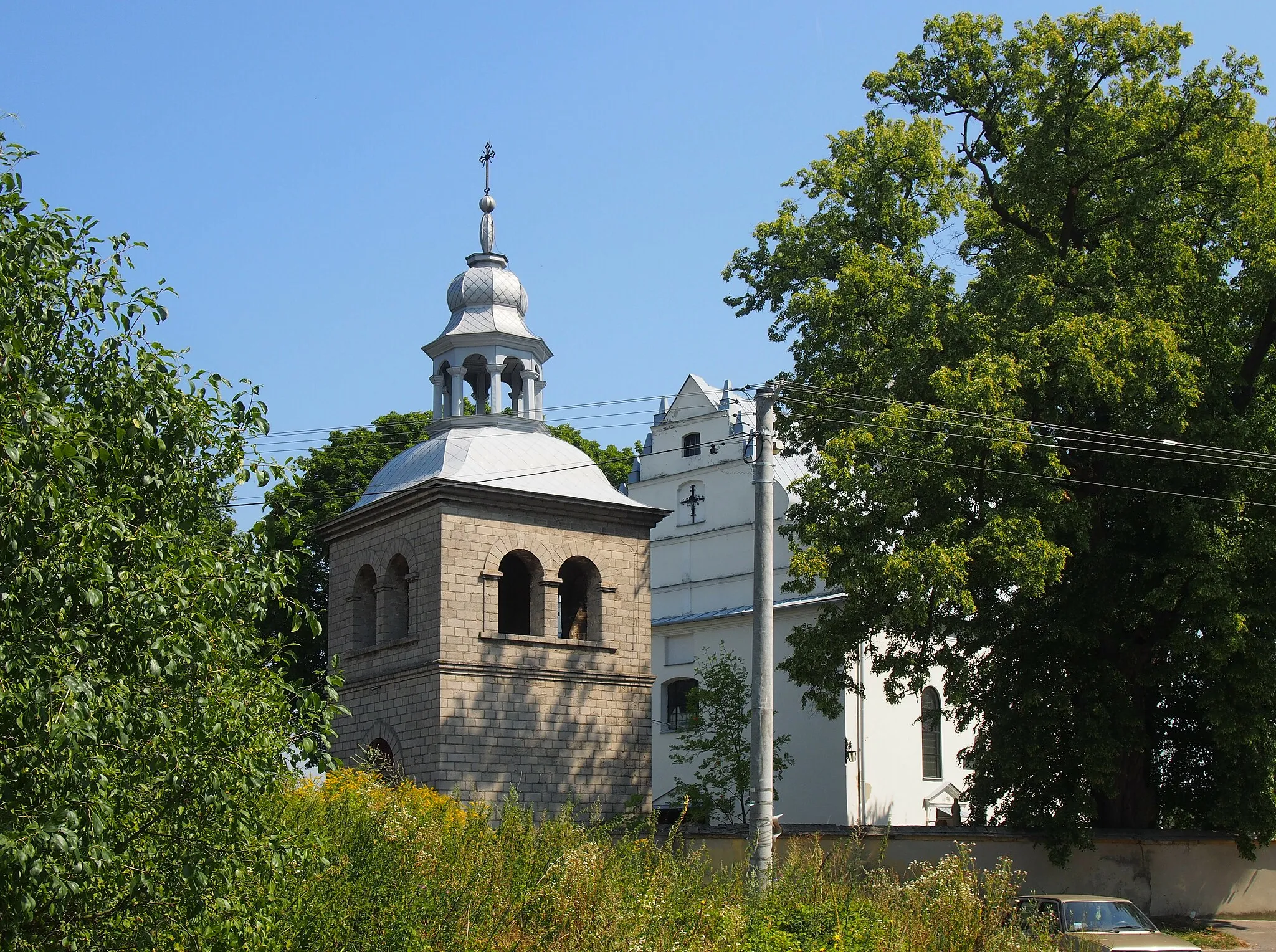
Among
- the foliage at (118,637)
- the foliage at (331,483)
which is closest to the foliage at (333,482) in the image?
the foliage at (331,483)

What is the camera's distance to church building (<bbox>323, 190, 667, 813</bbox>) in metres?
23.2

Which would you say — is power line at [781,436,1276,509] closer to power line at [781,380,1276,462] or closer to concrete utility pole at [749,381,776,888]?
power line at [781,380,1276,462]

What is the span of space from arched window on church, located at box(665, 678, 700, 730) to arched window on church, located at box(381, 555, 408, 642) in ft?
40.1

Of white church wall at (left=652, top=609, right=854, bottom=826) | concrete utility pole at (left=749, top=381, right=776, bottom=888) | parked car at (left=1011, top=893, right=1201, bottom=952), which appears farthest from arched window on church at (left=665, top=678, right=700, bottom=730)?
parked car at (left=1011, top=893, right=1201, bottom=952)

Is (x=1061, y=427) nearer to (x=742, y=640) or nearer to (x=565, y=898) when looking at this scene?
(x=565, y=898)

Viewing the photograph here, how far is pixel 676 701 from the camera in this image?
1430 inches

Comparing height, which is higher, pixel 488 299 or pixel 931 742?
pixel 488 299

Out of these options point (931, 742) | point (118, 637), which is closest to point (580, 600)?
point (931, 742)

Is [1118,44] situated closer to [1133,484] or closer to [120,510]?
[1133,484]

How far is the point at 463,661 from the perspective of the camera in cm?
2309

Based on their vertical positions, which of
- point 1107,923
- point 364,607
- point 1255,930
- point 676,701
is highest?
point 364,607

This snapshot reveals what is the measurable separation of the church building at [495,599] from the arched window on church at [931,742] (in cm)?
1137

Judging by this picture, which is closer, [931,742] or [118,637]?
[118,637]

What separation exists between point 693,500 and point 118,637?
30.2 meters
